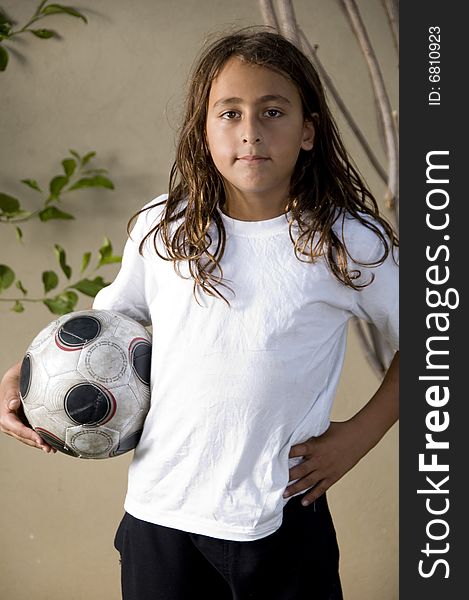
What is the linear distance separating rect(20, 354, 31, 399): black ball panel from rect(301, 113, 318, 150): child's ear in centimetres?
58

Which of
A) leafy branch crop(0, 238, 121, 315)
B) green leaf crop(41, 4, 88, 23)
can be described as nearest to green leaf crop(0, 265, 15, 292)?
leafy branch crop(0, 238, 121, 315)

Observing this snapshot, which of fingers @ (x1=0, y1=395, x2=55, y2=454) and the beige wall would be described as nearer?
fingers @ (x1=0, y1=395, x2=55, y2=454)

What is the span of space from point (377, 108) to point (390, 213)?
30 centimetres

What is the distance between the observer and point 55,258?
8.02ft

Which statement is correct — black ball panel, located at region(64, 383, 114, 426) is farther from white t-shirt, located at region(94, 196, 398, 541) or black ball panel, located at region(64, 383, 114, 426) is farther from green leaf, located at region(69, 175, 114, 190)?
green leaf, located at region(69, 175, 114, 190)

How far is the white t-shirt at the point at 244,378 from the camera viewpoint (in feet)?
4.48

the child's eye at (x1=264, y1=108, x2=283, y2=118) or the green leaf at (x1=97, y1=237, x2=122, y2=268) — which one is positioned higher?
the child's eye at (x1=264, y1=108, x2=283, y2=118)

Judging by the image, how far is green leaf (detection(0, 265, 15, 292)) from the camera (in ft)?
7.42

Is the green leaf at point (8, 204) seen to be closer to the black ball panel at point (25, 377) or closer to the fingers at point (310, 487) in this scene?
the black ball panel at point (25, 377)

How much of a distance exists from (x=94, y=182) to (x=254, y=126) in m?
1.08

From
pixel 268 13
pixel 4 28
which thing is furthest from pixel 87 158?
pixel 268 13

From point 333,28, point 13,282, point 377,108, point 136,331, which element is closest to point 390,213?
point 377,108

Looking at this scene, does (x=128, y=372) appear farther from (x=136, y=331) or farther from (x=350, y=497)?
(x=350, y=497)

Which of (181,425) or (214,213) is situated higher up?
(214,213)
